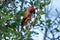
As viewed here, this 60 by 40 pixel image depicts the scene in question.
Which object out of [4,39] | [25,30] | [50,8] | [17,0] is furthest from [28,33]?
[50,8]

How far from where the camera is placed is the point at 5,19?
2.89 feet

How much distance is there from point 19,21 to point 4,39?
18cm

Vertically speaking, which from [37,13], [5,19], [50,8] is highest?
[50,8]

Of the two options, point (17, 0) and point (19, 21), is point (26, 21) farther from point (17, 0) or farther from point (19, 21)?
point (17, 0)

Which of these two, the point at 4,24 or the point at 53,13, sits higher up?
the point at 53,13

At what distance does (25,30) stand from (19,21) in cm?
15

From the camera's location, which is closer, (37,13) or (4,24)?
(4,24)

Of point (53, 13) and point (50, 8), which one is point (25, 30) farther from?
point (53, 13)

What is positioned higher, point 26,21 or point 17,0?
point 17,0

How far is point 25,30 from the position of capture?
1.10 metres

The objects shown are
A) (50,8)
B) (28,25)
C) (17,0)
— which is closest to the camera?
(28,25)

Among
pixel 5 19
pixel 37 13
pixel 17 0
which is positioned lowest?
pixel 5 19

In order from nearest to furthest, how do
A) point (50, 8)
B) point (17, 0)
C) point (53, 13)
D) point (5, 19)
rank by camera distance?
point (5, 19), point (17, 0), point (50, 8), point (53, 13)

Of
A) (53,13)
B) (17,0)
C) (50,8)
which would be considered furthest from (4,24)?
(53,13)
